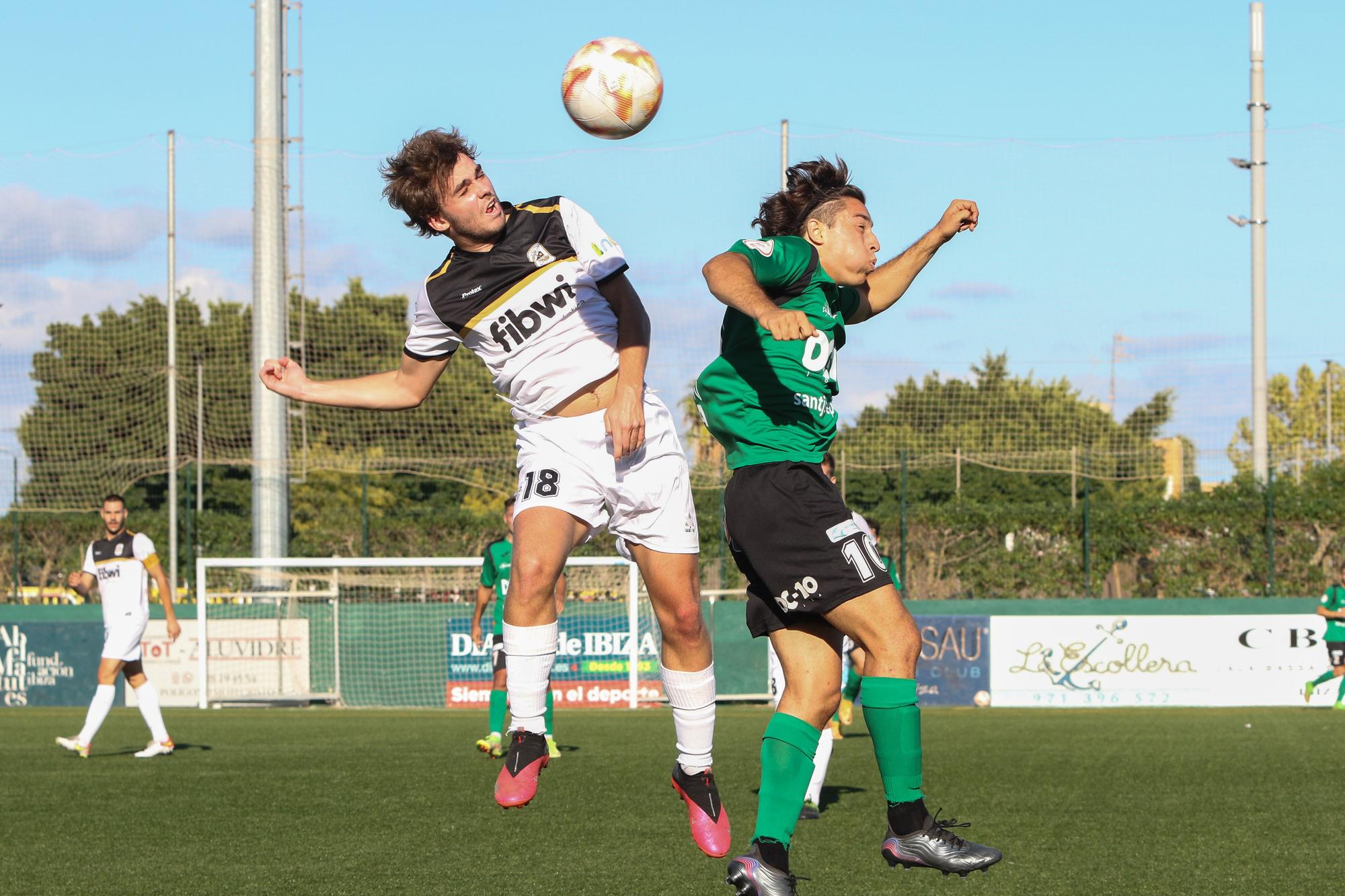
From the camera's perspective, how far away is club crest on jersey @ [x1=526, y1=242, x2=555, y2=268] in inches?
210

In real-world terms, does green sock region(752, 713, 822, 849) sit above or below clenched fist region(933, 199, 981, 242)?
below

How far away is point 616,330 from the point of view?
17.8 ft

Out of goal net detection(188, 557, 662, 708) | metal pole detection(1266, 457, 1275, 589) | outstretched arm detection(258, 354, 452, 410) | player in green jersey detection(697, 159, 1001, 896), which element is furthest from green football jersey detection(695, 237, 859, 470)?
metal pole detection(1266, 457, 1275, 589)

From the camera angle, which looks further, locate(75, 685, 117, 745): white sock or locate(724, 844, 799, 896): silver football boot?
locate(75, 685, 117, 745): white sock

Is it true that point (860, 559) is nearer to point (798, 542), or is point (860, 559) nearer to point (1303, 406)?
point (798, 542)

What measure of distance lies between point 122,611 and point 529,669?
32.9 ft

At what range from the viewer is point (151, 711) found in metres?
13.8

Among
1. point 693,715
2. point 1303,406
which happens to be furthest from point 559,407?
point 1303,406

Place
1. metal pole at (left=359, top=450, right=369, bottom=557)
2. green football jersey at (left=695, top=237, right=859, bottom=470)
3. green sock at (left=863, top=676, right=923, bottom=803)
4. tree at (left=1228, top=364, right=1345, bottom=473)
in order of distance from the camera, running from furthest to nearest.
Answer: tree at (left=1228, top=364, right=1345, bottom=473), metal pole at (left=359, top=450, right=369, bottom=557), green football jersey at (left=695, top=237, right=859, bottom=470), green sock at (left=863, top=676, right=923, bottom=803)

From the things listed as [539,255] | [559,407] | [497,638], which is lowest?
[497,638]

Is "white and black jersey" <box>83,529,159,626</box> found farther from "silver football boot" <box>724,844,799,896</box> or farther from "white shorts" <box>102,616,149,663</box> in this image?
"silver football boot" <box>724,844,799,896</box>

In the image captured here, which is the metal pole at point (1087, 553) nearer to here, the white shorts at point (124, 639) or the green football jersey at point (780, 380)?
the white shorts at point (124, 639)

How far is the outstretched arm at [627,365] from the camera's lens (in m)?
5.04

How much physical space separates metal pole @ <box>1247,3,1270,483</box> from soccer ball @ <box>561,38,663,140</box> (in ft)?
68.3
